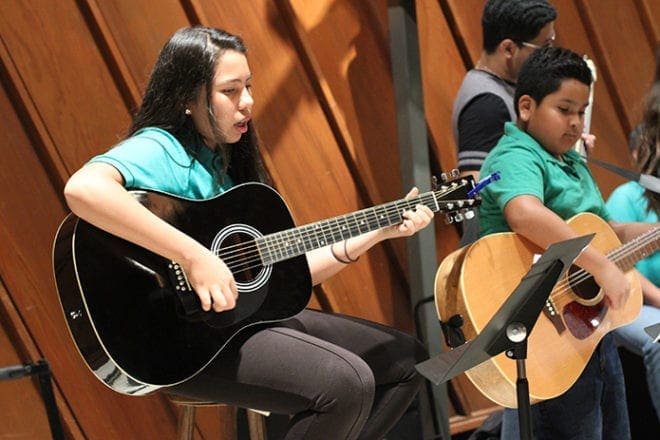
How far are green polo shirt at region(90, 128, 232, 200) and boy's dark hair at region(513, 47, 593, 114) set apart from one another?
1095 mm

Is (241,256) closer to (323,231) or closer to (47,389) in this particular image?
(323,231)

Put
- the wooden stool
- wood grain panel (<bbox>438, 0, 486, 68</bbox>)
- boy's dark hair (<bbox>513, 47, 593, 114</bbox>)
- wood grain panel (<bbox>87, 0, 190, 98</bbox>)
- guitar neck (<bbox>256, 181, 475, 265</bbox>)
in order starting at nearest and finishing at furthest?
1. guitar neck (<bbox>256, 181, 475, 265</bbox>)
2. the wooden stool
3. boy's dark hair (<bbox>513, 47, 593, 114</bbox>)
4. wood grain panel (<bbox>87, 0, 190, 98</bbox>)
5. wood grain panel (<bbox>438, 0, 486, 68</bbox>)

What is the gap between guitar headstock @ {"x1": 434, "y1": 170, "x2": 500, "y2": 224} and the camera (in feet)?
10.1

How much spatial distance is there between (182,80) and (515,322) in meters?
1.16

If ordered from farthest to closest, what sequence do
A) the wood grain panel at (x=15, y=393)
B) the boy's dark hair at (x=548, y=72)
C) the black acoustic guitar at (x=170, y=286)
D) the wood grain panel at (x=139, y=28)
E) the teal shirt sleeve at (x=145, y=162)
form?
the wood grain panel at (x=139, y=28) → the wood grain panel at (x=15, y=393) → the boy's dark hair at (x=548, y=72) → the teal shirt sleeve at (x=145, y=162) → the black acoustic guitar at (x=170, y=286)

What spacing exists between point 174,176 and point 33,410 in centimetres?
119

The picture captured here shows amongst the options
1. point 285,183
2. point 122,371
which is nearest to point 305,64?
point 285,183

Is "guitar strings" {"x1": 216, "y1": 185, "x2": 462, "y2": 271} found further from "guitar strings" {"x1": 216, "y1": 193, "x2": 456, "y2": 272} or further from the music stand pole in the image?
the music stand pole

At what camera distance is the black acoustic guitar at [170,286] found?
8.59ft

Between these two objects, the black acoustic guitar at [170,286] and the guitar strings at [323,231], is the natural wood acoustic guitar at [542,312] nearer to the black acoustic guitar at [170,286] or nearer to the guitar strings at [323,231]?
the guitar strings at [323,231]

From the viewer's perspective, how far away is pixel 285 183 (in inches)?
155

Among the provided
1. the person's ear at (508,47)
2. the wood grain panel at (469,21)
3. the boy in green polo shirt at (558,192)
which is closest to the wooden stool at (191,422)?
the boy in green polo shirt at (558,192)

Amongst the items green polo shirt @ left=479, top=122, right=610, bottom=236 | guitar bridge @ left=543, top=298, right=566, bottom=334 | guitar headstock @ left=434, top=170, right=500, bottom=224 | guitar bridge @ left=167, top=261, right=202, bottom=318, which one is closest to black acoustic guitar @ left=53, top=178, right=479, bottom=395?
guitar bridge @ left=167, top=261, right=202, bottom=318

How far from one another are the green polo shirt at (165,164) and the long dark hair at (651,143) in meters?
1.68
